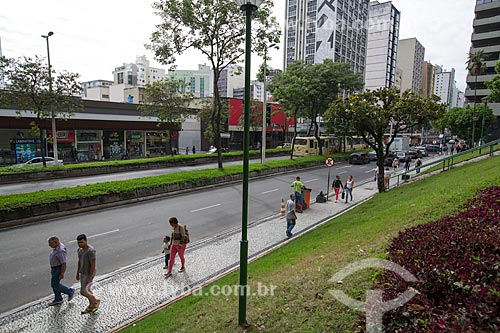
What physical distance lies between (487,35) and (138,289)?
72.2 m

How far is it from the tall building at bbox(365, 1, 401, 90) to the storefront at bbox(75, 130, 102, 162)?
264 ft

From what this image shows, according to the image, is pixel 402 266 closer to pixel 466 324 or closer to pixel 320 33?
pixel 466 324

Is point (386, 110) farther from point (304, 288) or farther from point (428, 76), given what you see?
point (428, 76)

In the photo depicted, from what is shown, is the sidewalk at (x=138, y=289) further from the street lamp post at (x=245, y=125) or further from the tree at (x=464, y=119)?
the tree at (x=464, y=119)

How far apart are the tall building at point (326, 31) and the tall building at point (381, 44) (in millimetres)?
2780

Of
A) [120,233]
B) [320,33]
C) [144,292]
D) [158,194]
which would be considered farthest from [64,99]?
[320,33]

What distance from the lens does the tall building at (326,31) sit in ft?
270

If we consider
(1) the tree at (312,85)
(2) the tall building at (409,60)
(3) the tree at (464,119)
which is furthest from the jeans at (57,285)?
(2) the tall building at (409,60)

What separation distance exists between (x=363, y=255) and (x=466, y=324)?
10.4ft

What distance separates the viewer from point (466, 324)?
10.0ft

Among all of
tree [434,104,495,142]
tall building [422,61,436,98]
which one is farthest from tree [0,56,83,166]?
tall building [422,61,436,98]

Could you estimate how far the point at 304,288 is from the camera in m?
5.50

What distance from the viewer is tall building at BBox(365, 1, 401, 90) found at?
9338 centimetres

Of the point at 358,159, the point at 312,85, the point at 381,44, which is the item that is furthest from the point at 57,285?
the point at 381,44
